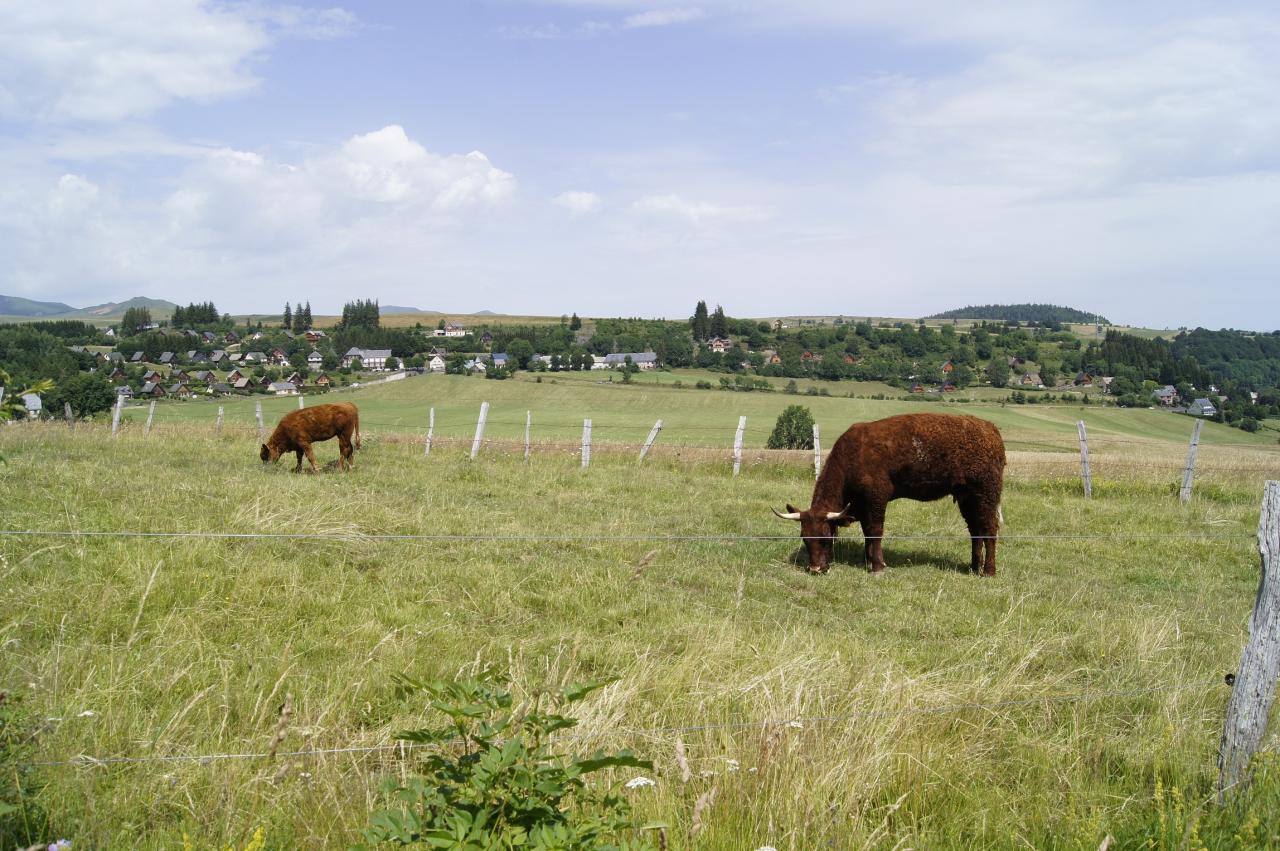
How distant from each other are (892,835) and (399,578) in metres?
5.79

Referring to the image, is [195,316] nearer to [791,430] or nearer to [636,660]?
[791,430]

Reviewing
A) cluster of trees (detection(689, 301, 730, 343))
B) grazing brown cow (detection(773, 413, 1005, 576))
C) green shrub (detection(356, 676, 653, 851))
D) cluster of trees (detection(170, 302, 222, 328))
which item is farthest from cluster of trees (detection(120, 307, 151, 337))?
green shrub (detection(356, 676, 653, 851))

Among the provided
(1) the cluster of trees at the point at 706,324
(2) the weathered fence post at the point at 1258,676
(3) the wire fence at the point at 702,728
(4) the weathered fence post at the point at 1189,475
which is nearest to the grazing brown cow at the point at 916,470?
(3) the wire fence at the point at 702,728

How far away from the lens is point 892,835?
352 cm

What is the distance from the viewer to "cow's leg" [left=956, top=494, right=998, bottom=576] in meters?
11.3

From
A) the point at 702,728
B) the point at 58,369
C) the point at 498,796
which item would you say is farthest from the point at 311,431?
the point at 58,369

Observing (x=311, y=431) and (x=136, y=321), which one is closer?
(x=311, y=431)

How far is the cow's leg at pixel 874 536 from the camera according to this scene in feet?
36.8

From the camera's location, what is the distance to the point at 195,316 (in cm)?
15375

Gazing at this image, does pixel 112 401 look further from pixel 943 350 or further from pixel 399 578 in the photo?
pixel 943 350

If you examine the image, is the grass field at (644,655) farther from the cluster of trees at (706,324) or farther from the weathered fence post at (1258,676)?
the cluster of trees at (706,324)

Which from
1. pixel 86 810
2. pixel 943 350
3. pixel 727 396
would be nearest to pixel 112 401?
pixel 727 396

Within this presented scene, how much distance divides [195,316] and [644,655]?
17156cm

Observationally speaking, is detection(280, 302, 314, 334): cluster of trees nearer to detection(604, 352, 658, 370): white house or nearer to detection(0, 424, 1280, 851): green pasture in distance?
detection(604, 352, 658, 370): white house
